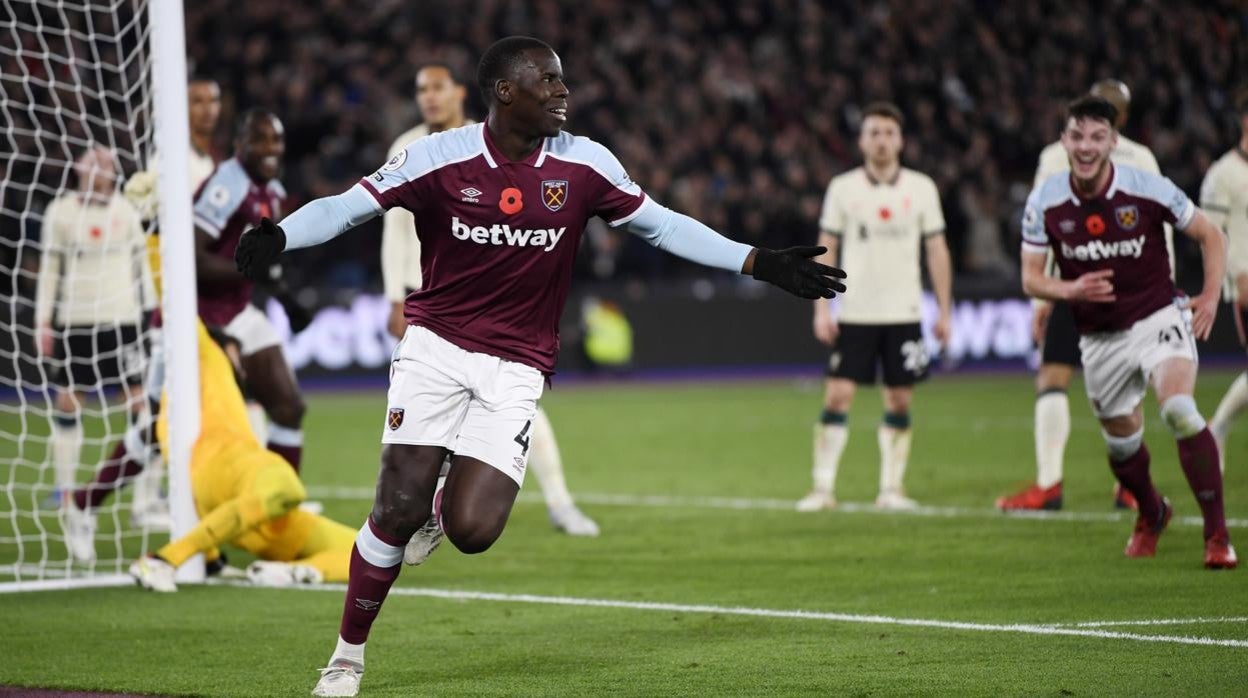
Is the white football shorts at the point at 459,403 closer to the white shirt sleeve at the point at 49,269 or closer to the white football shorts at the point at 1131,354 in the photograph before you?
the white football shorts at the point at 1131,354

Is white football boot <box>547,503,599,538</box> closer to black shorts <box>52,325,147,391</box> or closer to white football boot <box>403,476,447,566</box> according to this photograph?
black shorts <box>52,325,147,391</box>

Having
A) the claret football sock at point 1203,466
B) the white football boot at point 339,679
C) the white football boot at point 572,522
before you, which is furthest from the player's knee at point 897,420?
the white football boot at point 339,679

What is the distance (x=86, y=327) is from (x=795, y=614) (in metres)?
6.86

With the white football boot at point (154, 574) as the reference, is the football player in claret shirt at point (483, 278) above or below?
above

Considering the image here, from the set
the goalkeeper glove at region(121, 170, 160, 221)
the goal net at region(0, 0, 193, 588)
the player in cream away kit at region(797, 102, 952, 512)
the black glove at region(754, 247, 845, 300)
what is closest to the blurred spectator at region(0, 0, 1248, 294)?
the goal net at region(0, 0, 193, 588)

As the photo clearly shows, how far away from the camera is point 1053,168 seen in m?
9.99

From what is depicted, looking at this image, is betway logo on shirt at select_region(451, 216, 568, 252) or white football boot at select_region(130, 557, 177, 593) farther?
white football boot at select_region(130, 557, 177, 593)

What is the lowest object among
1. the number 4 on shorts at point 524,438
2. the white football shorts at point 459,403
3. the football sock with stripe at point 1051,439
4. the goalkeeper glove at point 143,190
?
the football sock with stripe at point 1051,439

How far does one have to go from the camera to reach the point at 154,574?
7.79m

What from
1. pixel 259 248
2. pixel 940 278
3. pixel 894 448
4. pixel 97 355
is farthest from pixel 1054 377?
pixel 259 248

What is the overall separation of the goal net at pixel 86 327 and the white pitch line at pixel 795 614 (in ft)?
4.64

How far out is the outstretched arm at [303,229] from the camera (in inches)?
200

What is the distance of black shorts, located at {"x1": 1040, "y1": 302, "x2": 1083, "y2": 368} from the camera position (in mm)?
10055

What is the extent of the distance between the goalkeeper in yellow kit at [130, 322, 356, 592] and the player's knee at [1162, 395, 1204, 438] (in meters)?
3.92
